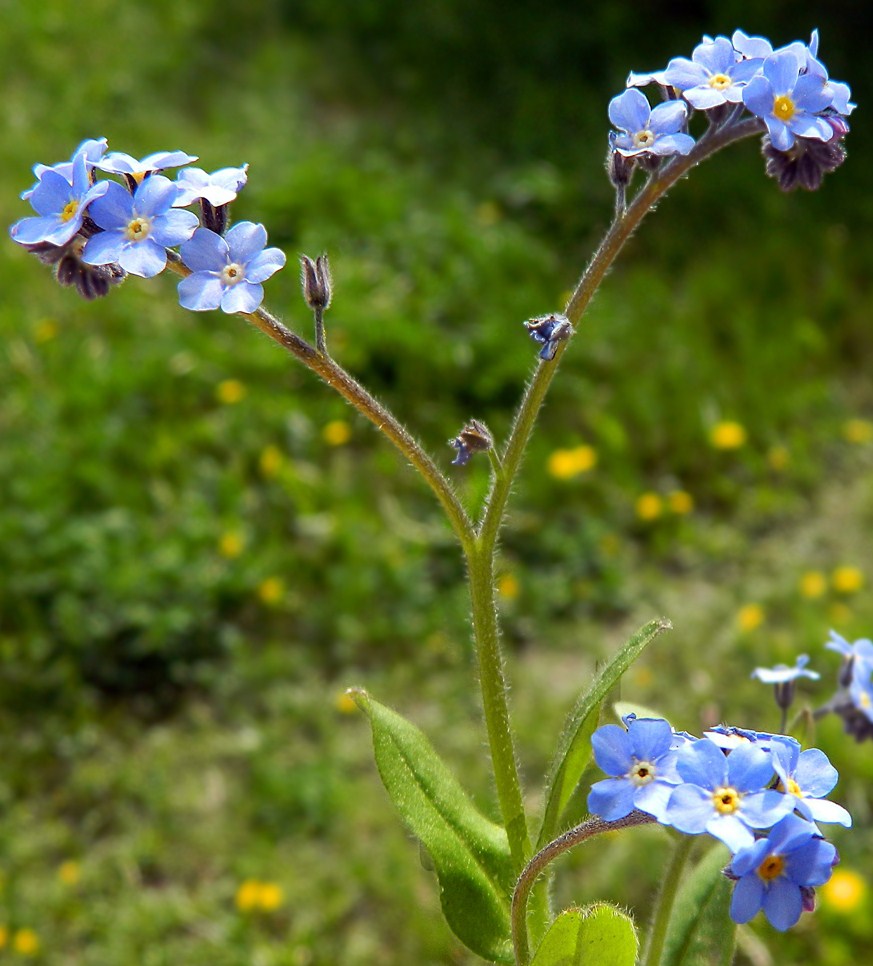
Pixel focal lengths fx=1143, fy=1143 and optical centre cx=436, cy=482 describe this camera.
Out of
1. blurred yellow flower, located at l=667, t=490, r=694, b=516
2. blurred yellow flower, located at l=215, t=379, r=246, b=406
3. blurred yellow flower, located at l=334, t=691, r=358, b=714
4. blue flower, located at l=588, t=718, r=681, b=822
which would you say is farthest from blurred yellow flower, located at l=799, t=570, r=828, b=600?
blue flower, located at l=588, t=718, r=681, b=822

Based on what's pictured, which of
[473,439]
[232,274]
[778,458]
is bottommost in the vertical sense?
[473,439]

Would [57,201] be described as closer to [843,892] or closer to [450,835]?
[450,835]

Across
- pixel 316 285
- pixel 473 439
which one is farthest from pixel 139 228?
pixel 473 439

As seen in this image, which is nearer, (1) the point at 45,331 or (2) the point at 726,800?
(2) the point at 726,800

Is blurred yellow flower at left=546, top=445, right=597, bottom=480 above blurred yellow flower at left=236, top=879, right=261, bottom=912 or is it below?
A: above

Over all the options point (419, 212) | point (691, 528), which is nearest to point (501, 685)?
point (691, 528)

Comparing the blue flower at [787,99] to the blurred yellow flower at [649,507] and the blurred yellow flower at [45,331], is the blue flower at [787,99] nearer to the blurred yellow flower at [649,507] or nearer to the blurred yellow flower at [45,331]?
the blurred yellow flower at [649,507]

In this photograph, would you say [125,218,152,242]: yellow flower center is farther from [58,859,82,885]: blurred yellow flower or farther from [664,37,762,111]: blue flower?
[58,859,82,885]: blurred yellow flower
